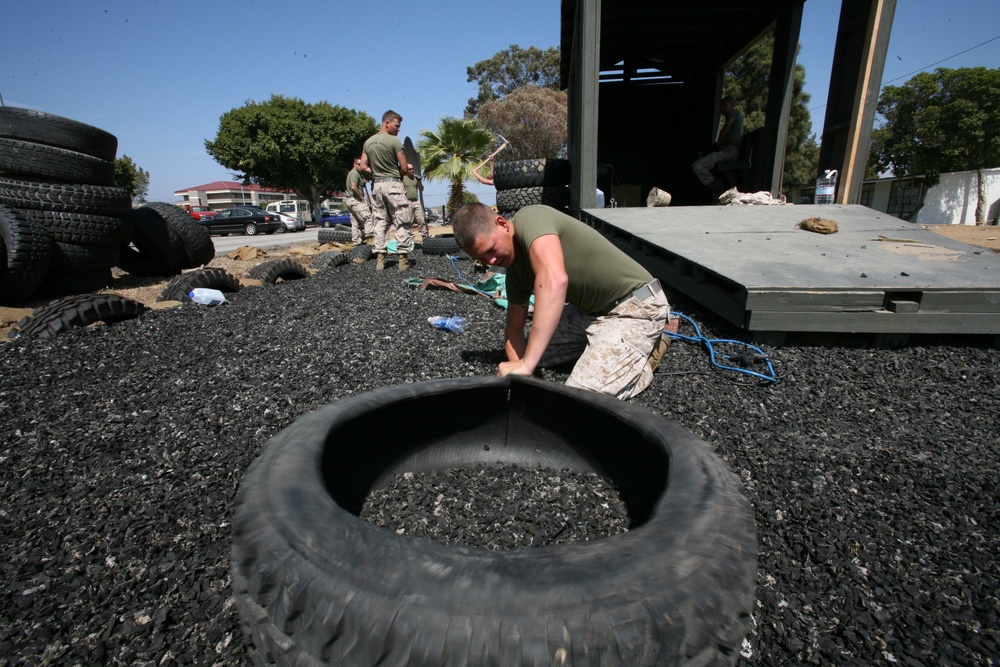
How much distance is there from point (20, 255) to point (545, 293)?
5.86 metres

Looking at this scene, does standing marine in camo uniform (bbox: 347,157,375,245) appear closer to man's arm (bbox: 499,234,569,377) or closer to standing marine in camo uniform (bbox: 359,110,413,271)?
standing marine in camo uniform (bbox: 359,110,413,271)

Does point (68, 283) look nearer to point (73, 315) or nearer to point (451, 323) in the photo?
point (73, 315)

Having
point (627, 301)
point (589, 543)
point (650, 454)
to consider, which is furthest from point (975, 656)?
point (627, 301)

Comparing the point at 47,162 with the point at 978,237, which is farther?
the point at 978,237

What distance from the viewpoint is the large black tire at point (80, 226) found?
5.54 metres

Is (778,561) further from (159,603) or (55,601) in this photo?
(55,601)

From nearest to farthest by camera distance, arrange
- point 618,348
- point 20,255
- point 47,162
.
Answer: point 618,348, point 20,255, point 47,162

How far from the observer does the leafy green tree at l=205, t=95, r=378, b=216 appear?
35719 mm

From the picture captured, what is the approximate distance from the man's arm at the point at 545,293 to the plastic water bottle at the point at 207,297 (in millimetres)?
4053

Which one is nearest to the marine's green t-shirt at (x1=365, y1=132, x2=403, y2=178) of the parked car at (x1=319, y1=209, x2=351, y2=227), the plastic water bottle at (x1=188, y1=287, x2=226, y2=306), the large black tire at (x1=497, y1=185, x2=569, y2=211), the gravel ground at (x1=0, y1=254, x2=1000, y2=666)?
the large black tire at (x1=497, y1=185, x2=569, y2=211)

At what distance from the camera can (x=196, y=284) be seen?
5285 millimetres

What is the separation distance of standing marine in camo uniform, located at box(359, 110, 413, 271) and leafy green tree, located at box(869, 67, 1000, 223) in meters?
34.3

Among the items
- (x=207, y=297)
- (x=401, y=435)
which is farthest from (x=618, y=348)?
(x=207, y=297)

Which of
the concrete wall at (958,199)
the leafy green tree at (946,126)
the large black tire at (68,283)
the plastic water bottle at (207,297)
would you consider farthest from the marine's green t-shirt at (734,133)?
the leafy green tree at (946,126)
